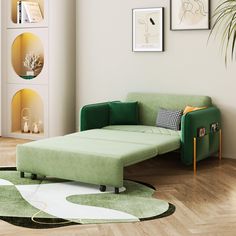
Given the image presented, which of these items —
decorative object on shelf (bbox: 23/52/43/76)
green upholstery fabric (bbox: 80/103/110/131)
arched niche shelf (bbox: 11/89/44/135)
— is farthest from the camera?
arched niche shelf (bbox: 11/89/44/135)

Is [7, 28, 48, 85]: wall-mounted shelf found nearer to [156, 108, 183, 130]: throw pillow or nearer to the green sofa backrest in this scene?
the green sofa backrest

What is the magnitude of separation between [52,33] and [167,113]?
74.4 inches

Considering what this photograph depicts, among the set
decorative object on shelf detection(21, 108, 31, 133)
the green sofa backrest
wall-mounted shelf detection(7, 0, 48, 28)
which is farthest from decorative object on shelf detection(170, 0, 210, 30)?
decorative object on shelf detection(21, 108, 31, 133)

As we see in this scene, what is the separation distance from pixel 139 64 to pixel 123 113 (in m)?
0.68

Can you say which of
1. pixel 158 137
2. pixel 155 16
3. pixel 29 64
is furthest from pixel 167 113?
pixel 29 64

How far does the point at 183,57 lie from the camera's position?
6.29 m

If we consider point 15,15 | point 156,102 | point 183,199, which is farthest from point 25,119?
point 183,199

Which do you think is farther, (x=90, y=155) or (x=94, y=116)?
(x=94, y=116)

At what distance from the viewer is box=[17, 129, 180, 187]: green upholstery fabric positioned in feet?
15.0

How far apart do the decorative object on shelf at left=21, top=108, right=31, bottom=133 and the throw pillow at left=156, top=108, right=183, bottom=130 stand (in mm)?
2101

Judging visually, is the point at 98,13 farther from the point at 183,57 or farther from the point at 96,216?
the point at 96,216

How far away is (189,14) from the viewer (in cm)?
616

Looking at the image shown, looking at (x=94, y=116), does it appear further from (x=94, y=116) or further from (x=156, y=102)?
(x=156, y=102)

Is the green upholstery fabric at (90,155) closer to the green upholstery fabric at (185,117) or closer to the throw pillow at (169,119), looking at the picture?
the green upholstery fabric at (185,117)
